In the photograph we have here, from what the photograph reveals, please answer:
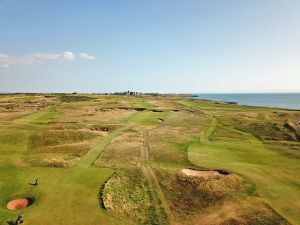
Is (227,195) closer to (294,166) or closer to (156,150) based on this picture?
(294,166)

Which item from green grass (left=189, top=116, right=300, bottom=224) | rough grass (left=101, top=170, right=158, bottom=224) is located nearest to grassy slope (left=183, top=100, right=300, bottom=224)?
green grass (left=189, top=116, right=300, bottom=224)

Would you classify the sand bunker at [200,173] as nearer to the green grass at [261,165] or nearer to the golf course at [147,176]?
the golf course at [147,176]

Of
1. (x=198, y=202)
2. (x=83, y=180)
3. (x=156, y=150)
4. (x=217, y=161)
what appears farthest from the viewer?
(x=156, y=150)

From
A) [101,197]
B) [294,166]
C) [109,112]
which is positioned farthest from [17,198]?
[109,112]

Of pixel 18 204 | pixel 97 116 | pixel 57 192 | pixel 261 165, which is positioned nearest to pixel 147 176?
pixel 57 192

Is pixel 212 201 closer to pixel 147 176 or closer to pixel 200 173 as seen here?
pixel 200 173

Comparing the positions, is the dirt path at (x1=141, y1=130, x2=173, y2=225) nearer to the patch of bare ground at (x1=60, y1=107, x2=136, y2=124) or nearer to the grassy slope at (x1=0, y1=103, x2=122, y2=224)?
the grassy slope at (x1=0, y1=103, x2=122, y2=224)

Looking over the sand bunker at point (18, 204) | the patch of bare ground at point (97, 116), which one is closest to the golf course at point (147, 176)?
the sand bunker at point (18, 204)
